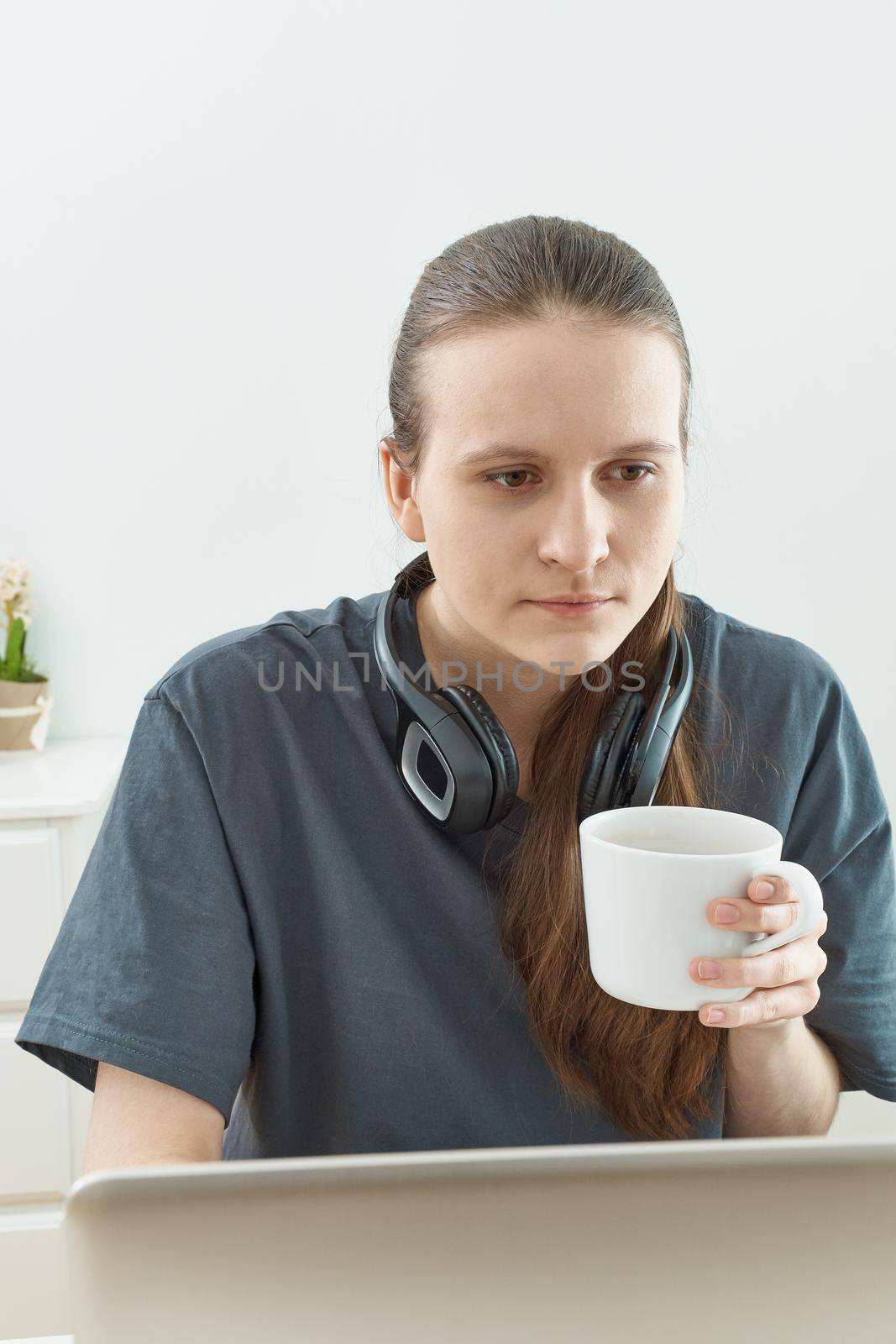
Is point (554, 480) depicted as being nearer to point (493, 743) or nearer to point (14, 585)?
point (493, 743)

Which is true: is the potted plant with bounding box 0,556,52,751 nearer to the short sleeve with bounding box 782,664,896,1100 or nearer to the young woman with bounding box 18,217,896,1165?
the young woman with bounding box 18,217,896,1165

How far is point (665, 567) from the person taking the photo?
93 centimetres

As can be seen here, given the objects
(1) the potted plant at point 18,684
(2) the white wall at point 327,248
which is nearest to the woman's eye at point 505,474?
(2) the white wall at point 327,248

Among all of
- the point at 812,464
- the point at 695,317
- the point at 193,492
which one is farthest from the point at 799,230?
the point at 193,492

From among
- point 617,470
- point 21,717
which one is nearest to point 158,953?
point 617,470

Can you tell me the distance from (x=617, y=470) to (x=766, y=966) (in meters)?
0.38

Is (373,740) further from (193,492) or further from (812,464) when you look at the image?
(812,464)

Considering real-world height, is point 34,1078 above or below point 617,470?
below

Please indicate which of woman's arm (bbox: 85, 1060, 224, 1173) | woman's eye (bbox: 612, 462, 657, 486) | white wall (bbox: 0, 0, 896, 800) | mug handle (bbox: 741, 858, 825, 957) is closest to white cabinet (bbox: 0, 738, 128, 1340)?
white wall (bbox: 0, 0, 896, 800)

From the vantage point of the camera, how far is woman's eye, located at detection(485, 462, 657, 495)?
2.78 feet

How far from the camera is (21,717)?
6.54 feet

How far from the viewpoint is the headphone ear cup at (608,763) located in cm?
90

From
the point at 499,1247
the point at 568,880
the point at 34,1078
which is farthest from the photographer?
the point at 34,1078

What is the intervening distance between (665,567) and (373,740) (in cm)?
28
